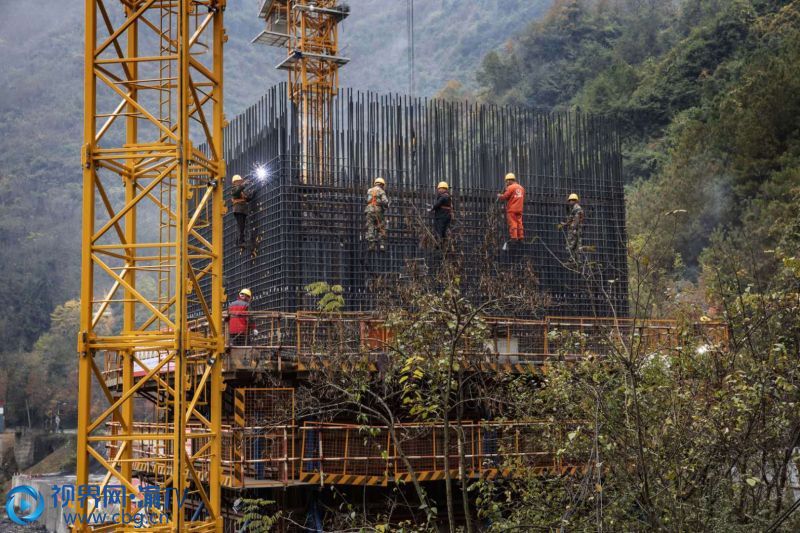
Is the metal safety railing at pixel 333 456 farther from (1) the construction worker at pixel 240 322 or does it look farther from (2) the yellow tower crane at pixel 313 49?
(2) the yellow tower crane at pixel 313 49

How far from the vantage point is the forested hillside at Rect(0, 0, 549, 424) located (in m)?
87.1

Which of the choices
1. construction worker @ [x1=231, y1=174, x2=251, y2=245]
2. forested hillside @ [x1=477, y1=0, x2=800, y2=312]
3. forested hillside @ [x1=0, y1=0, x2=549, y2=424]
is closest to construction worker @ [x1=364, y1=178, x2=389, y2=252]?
construction worker @ [x1=231, y1=174, x2=251, y2=245]

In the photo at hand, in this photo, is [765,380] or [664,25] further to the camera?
[664,25]

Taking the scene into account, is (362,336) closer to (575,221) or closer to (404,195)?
(404,195)

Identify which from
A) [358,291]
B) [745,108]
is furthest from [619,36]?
[358,291]

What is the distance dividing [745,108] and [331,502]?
29.0 m

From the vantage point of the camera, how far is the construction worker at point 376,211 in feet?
68.7

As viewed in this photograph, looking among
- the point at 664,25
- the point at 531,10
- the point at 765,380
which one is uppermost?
the point at 531,10

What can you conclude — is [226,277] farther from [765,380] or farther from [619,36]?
[619,36]

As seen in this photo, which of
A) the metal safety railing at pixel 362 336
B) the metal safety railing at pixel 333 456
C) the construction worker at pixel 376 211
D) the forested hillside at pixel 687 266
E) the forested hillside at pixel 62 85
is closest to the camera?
the forested hillside at pixel 687 266

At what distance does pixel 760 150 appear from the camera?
128 feet

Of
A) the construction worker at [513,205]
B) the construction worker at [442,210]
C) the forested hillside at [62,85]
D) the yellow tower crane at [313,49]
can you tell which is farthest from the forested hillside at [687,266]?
the forested hillside at [62,85]

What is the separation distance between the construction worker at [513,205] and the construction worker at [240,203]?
561cm

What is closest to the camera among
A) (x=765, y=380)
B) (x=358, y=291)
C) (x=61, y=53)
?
(x=765, y=380)
